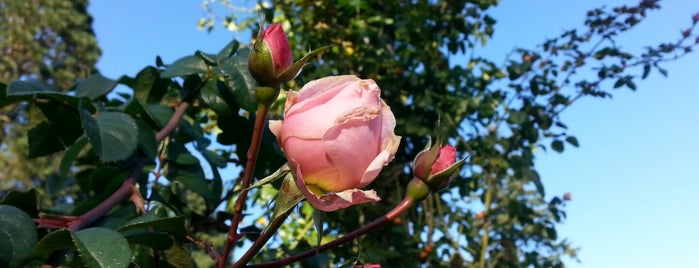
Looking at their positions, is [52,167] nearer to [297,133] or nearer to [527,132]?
[527,132]

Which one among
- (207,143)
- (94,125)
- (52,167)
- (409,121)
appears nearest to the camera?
(94,125)

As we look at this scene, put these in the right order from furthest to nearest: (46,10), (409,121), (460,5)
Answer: (46,10), (460,5), (409,121)

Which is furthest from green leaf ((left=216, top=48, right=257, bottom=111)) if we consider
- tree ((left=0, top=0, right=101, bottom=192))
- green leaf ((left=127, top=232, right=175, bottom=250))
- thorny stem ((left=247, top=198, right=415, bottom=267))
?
tree ((left=0, top=0, right=101, bottom=192))

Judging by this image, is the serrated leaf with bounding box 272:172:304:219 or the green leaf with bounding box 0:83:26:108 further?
the green leaf with bounding box 0:83:26:108

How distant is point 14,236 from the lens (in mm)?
518

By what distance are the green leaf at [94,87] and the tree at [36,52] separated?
9.19 meters

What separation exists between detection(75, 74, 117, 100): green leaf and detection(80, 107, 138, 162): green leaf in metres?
0.17

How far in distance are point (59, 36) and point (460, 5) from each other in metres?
11.7

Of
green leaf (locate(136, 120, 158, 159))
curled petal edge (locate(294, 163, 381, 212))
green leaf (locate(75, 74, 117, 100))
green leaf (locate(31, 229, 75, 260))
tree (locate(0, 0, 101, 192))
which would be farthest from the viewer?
tree (locate(0, 0, 101, 192))

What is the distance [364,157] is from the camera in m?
0.42

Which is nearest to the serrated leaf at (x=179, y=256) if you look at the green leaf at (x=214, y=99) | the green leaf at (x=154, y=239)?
the green leaf at (x=154, y=239)

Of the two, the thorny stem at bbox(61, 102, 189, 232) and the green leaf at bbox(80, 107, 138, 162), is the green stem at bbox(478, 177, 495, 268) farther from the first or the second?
the green leaf at bbox(80, 107, 138, 162)

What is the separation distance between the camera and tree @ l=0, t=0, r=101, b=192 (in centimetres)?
1001

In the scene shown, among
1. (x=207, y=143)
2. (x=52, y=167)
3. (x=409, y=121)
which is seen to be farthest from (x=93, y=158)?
(x=52, y=167)
